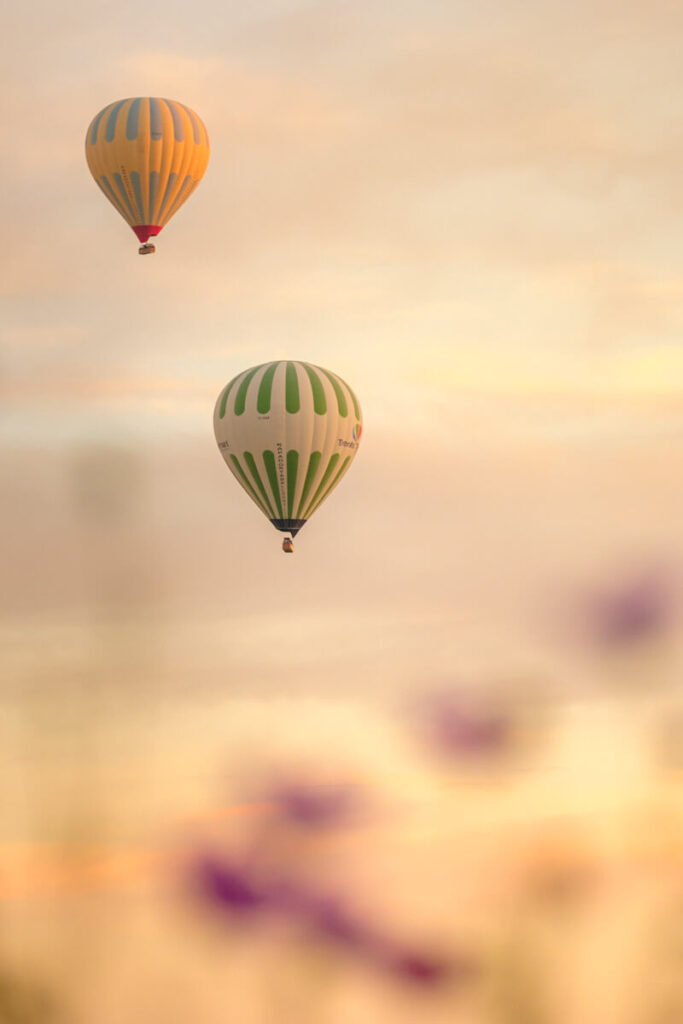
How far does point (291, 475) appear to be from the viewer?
215 feet

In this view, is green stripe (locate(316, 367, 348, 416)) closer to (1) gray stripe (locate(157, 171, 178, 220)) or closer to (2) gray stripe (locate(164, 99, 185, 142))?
(1) gray stripe (locate(157, 171, 178, 220))

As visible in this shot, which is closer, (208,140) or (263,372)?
(263,372)

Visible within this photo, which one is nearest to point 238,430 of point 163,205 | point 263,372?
point 263,372

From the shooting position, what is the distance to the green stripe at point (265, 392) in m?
64.7

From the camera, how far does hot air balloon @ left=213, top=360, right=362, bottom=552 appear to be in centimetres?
6456

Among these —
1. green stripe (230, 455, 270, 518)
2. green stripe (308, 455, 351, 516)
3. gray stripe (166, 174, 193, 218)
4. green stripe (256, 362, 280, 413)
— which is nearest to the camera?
green stripe (256, 362, 280, 413)

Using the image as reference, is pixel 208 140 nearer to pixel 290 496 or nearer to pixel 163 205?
pixel 163 205

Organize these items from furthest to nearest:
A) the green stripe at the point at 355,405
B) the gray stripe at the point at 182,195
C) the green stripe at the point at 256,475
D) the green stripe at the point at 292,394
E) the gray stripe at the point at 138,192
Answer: the gray stripe at the point at 182,195
the gray stripe at the point at 138,192
the green stripe at the point at 355,405
the green stripe at the point at 256,475
the green stripe at the point at 292,394

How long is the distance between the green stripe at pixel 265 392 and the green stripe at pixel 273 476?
1784 mm

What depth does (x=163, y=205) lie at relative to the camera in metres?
68.6

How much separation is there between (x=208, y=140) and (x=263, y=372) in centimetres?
1200

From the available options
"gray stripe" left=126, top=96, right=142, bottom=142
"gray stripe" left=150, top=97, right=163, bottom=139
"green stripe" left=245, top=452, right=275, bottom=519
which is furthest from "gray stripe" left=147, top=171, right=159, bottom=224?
"green stripe" left=245, top=452, right=275, bottom=519

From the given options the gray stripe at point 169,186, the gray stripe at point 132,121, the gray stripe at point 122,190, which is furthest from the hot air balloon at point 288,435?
the gray stripe at point 132,121

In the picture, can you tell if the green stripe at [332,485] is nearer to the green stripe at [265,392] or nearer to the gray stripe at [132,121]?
the green stripe at [265,392]
